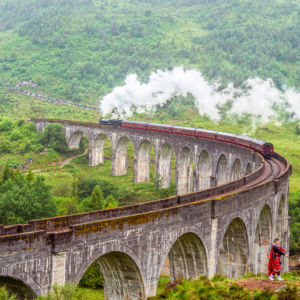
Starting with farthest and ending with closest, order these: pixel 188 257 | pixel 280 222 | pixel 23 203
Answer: pixel 280 222
pixel 23 203
pixel 188 257

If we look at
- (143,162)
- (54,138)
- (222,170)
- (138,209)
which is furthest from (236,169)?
→ (54,138)

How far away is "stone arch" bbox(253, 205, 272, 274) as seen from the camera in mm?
33938

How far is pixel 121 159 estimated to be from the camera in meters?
72.0

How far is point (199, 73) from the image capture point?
5133 inches

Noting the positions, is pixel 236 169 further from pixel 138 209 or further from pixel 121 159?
pixel 138 209

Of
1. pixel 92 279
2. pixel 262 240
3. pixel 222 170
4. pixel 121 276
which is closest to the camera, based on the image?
pixel 121 276

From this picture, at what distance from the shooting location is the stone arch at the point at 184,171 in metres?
60.1

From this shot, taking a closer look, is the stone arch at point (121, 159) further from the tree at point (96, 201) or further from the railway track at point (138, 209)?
the railway track at point (138, 209)

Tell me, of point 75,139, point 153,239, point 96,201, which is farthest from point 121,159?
point 153,239

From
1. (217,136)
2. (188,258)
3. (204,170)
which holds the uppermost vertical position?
(217,136)

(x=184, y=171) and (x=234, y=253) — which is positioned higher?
(x=184, y=171)

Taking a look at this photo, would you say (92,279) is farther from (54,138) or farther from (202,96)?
(202,96)

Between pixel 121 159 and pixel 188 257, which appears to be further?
pixel 121 159

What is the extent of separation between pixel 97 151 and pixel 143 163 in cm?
1134
